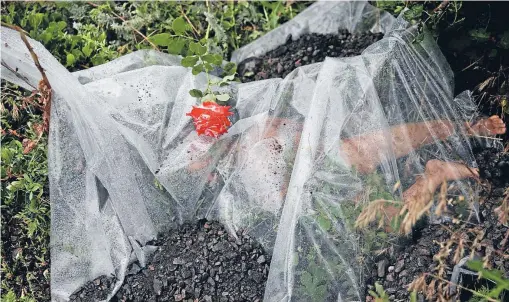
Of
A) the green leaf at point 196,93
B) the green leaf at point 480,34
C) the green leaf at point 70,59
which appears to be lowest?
the green leaf at point 196,93

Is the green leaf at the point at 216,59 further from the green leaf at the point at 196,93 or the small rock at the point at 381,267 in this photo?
the small rock at the point at 381,267

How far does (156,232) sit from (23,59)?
0.78 m

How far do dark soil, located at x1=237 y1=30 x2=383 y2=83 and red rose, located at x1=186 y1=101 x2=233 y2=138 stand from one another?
48cm

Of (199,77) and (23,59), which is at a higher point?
(23,59)

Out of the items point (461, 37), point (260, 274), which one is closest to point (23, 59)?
point (260, 274)

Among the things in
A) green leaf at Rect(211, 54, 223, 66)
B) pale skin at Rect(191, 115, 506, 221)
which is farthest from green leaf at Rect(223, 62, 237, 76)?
pale skin at Rect(191, 115, 506, 221)

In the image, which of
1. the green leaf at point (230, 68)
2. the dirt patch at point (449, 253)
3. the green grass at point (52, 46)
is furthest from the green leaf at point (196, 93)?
the dirt patch at point (449, 253)

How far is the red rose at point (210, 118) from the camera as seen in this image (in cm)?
231

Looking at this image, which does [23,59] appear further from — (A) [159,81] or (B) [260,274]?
(B) [260,274]

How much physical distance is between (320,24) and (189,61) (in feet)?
2.36

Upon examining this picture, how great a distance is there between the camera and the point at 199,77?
2557 mm

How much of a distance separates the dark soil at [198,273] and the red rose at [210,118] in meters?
0.35

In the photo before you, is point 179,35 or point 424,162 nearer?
point 424,162

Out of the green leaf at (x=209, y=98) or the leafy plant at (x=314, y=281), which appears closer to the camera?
the leafy plant at (x=314, y=281)
